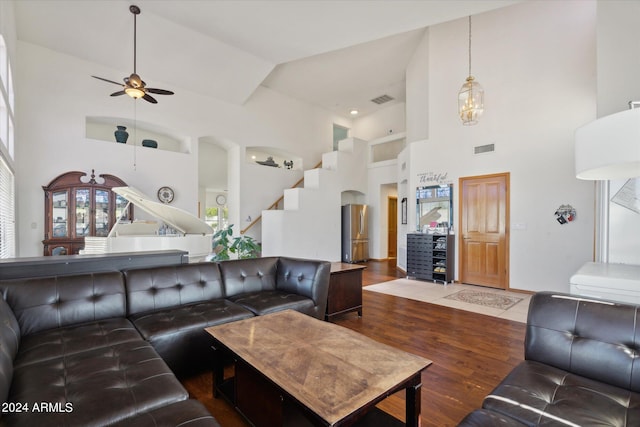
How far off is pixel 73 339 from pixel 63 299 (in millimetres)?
446

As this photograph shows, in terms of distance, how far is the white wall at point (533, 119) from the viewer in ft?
15.1

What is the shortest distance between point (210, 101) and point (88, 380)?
703cm

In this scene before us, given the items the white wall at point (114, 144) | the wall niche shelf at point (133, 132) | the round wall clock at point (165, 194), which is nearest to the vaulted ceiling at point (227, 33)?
the white wall at point (114, 144)

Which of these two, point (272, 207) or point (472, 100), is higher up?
point (472, 100)

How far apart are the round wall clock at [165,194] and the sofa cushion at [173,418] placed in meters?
5.96

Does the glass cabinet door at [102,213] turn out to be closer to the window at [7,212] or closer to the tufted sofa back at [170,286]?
the window at [7,212]

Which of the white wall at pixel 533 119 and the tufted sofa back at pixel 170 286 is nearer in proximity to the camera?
the tufted sofa back at pixel 170 286

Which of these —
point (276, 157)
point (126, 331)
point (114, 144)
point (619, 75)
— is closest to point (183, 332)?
point (126, 331)

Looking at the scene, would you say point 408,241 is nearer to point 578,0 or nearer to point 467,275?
point 467,275

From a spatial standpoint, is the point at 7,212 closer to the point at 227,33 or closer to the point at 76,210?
the point at 76,210

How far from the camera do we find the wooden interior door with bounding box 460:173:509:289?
5.30m

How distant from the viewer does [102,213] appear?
212 inches

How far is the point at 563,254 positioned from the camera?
4730 millimetres

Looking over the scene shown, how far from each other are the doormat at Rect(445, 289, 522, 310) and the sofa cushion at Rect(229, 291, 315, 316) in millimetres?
2940
